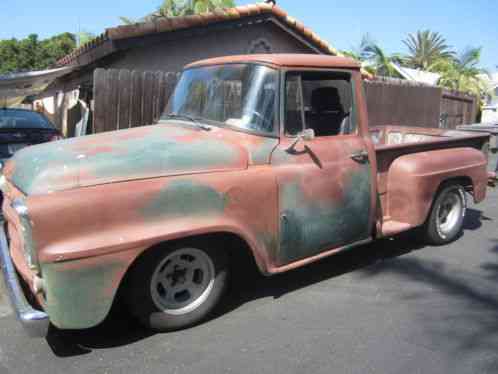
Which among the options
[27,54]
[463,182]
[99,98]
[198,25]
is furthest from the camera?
[27,54]

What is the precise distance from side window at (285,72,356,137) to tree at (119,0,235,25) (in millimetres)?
10102

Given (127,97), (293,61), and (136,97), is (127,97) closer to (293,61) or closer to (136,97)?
(136,97)

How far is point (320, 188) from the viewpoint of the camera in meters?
4.01

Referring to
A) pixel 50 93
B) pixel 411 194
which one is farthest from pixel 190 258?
pixel 50 93

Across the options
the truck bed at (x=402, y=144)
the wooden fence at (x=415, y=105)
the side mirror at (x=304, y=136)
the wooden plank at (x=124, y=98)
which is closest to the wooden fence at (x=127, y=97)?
the wooden plank at (x=124, y=98)

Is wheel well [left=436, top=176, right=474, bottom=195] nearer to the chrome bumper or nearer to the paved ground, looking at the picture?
the paved ground

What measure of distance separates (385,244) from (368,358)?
2576mm

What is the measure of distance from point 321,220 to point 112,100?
488cm

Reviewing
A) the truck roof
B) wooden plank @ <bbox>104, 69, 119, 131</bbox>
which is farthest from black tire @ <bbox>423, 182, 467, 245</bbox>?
wooden plank @ <bbox>104, 69, 119, 131</bbox>

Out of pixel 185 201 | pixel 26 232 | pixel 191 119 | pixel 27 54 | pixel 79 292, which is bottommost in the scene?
pixel 79 292

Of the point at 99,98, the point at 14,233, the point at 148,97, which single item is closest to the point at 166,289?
the point at 14,233

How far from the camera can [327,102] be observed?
4605 mm

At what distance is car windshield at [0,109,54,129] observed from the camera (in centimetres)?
751

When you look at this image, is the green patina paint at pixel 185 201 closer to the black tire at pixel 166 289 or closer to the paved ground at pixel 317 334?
the black tire at pixel 166 289
